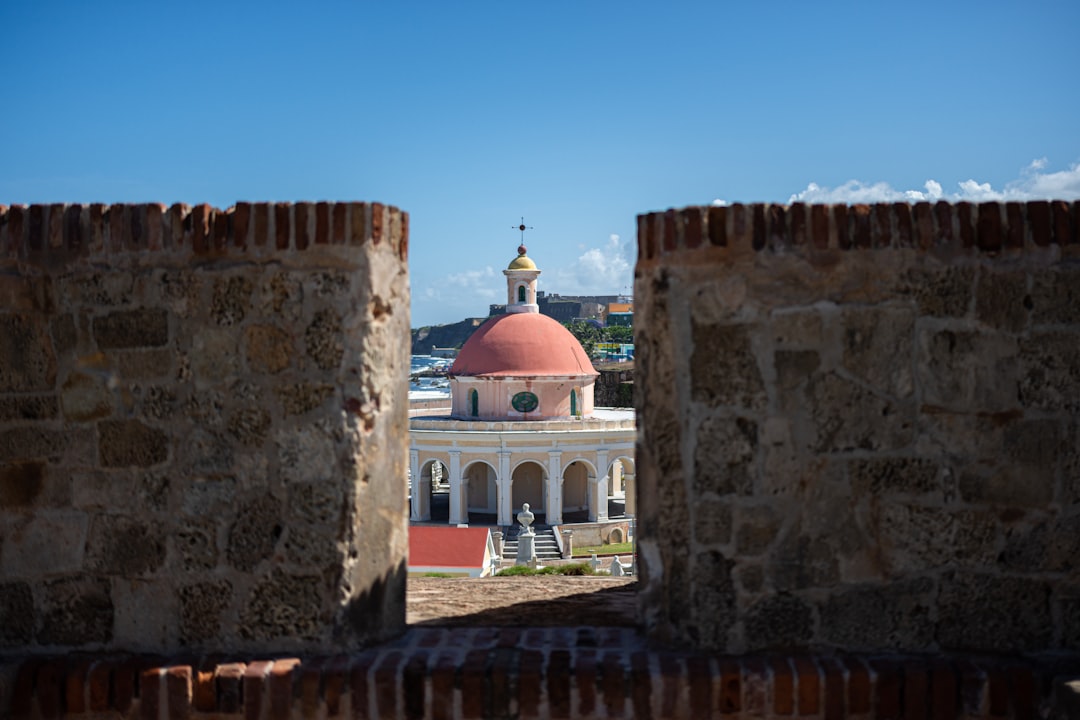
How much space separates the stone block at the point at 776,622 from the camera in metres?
3.26

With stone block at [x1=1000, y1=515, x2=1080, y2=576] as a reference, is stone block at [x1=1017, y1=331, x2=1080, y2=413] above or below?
above

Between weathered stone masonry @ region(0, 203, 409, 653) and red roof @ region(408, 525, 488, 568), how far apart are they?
31.9 feet

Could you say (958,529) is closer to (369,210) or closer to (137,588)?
(369,210)

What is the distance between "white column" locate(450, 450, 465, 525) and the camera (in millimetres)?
29766

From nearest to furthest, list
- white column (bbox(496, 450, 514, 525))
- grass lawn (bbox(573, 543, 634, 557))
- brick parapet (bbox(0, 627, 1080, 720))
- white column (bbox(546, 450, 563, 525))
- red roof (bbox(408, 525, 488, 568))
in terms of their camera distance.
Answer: brick parapet (bbox(0, 627, 1080, 720))
red roof (bbox(408, 525, 488, 568))
grass lawn (bbox(573, 543, 634, 557))
white column (bbox(546, 450, 563, 525))
white column (bbox(496, 450, 514, 525))

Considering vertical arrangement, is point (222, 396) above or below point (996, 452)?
above

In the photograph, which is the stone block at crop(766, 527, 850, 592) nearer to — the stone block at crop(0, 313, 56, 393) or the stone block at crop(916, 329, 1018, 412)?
the stone block at crop(916, 329, 1018, 412)

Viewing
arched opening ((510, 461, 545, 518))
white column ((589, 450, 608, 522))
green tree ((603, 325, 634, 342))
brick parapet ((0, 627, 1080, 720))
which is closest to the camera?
brick parapet ((0, 627, 1080, 720))

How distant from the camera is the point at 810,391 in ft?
10.6

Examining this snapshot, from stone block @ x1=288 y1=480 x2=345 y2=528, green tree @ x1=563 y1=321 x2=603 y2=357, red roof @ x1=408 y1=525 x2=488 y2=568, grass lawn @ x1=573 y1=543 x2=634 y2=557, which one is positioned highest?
green tree @ x1=563 y1=321 x2=603 y2=357

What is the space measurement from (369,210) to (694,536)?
1.52 metres

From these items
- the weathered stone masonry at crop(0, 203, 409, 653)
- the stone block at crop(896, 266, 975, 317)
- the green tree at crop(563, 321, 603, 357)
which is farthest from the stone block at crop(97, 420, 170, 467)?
the green tree at crop(563, 321, 603, 357)

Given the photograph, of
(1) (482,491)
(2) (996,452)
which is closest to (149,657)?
(2) (996,452)

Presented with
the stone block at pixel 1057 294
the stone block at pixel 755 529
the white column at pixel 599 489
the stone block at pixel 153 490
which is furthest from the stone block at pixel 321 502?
the white column at pixel 599 489
